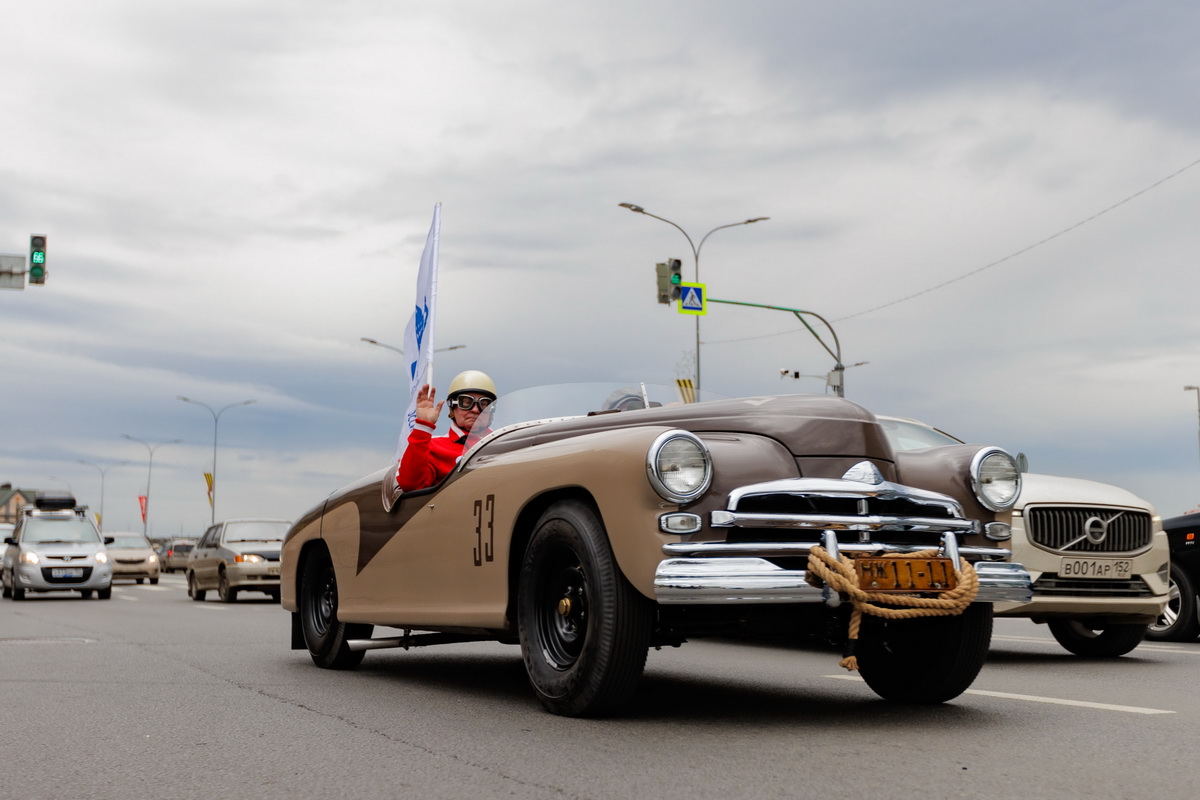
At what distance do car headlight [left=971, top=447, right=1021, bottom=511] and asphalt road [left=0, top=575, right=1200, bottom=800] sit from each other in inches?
37.1

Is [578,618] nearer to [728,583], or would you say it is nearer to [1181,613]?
[728,583]

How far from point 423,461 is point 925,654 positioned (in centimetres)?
273

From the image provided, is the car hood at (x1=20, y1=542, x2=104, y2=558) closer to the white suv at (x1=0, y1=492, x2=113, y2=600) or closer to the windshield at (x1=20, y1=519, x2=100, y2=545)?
the white suv at (x1=0, y1=492, x2=113, y2=600)

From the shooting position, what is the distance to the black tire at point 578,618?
17.2 feet

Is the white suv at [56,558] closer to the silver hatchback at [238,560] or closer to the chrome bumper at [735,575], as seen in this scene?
the silver hatchback at [238,560]

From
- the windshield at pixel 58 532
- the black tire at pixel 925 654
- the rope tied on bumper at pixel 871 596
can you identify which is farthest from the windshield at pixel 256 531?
the rope tied on bumper at pixel 871 596

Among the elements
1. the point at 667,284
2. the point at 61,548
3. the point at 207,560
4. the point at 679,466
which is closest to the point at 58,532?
the point at 61,548

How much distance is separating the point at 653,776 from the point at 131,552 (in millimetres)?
31490

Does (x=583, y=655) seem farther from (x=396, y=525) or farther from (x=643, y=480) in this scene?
(x=396, y=525)

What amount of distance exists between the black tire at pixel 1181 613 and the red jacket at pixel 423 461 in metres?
7.22

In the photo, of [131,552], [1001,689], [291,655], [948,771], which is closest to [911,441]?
[1001,689]

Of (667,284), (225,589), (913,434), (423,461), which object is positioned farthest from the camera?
(667,284)

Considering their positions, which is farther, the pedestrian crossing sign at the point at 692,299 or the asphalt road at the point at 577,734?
the pedestrian crossing sign at the point at 692,299

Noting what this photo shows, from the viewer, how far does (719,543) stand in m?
5.11
